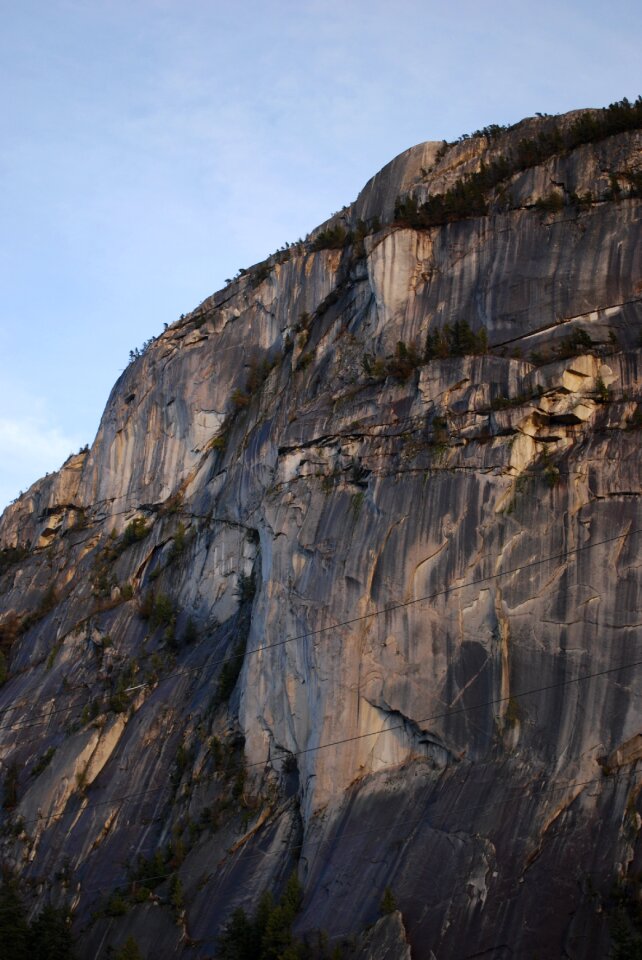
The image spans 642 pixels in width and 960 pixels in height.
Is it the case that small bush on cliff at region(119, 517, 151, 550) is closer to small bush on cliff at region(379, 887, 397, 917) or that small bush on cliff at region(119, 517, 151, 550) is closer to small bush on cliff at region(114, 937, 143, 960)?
small bush on cliff at region(114, 937, 143, 960)

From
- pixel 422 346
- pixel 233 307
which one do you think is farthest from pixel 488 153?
pixel 233 307

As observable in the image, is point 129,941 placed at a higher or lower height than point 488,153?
lower

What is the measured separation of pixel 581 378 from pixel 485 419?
348 centimetres

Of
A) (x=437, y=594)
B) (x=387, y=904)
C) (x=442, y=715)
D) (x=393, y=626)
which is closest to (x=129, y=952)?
(x=387, y=904)

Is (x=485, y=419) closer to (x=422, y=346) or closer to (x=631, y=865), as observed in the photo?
(x=422, y=346)

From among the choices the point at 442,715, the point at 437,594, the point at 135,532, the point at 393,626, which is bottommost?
the point at 442,715

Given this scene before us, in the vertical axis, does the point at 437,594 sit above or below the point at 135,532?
below

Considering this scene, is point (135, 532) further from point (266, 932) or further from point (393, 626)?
point (266, 932)

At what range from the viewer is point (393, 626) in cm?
4038

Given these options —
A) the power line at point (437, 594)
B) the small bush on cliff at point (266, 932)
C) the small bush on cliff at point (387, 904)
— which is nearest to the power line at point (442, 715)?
the power line at point (437, 594)

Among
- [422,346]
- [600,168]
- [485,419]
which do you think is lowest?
[485,419]

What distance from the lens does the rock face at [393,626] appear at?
115 feet

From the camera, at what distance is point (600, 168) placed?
4912cm

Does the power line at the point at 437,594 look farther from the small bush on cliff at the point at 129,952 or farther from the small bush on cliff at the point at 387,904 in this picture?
the small bush on cliff at the point at 129,952
